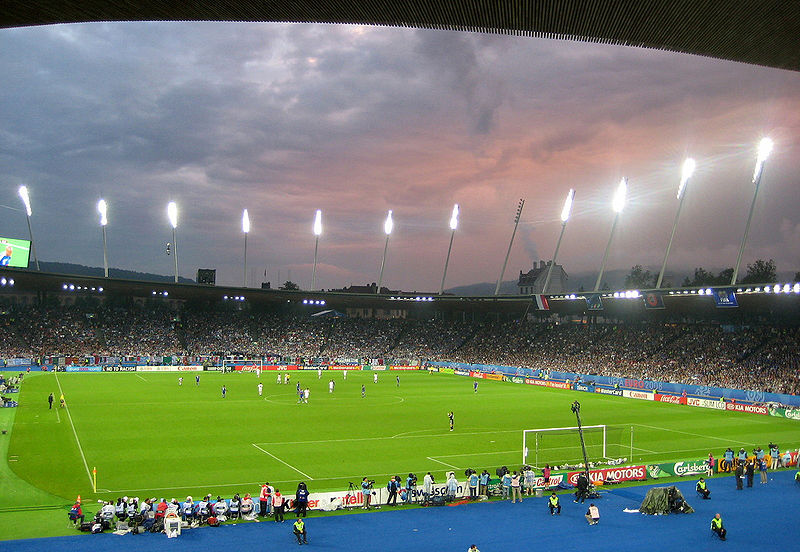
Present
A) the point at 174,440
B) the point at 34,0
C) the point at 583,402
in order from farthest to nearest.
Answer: the point at 583,402
the point at 174,440
the point at 34,0

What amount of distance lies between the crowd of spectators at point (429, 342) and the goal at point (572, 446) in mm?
23309

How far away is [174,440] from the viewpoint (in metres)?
39.6

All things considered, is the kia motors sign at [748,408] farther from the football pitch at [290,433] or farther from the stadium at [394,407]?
the football pitch at [290,433]

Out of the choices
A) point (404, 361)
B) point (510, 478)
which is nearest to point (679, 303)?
point (404, 361)

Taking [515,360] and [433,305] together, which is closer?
[515,360]

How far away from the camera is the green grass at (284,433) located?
3088 cm

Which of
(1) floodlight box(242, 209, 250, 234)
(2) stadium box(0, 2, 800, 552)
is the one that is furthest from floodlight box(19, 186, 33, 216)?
(1) floodlight box(242, 209, 250, 234)

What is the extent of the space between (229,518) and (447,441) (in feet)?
59.8

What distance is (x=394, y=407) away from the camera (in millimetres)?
56250

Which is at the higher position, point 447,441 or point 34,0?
point 34,0

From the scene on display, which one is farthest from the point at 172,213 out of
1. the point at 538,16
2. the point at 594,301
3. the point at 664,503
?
the point at 538,16

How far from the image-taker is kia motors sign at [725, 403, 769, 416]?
53.5 meters

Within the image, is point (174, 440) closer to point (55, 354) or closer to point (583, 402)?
point (583, 402)

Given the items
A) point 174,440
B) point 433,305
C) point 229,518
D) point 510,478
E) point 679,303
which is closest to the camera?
point 229,518
